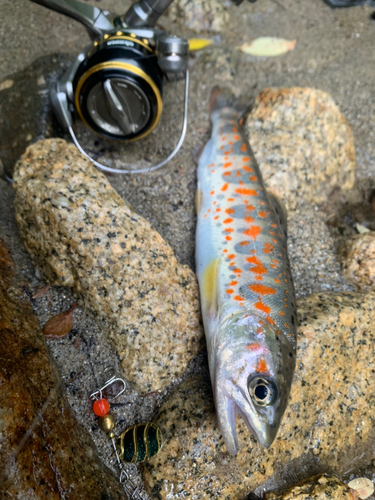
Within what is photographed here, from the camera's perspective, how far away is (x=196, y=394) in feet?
6.28

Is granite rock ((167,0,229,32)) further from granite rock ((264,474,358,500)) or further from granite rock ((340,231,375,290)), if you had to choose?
granite rock ((264,474,358,500))

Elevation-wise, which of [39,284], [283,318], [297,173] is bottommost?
[283,318]

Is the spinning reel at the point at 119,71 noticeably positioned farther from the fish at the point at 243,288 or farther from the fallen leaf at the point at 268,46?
the fallen leaf at the point at 268,46

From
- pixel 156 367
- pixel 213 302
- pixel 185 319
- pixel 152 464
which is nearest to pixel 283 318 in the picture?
pixel 213 302

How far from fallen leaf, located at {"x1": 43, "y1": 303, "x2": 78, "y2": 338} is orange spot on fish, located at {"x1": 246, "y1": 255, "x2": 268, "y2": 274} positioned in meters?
1.04

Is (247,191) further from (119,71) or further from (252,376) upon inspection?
(252,376)

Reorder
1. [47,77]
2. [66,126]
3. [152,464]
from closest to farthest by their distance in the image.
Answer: [152,464] → [66,126] → [47,77]

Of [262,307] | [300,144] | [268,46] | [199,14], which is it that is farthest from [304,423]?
[199,14]

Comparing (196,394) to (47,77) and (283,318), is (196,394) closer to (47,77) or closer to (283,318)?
(283,318)

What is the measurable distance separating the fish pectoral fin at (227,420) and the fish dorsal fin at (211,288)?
45cm

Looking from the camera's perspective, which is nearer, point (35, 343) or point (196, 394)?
point (35, 343)

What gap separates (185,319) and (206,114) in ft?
5.74

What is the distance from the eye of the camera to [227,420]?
68.7 inches

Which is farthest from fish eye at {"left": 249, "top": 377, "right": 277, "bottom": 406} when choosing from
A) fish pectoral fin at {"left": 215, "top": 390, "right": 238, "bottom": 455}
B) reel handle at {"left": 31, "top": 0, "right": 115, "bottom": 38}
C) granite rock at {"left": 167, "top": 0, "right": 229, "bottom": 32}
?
granite rock at {"left": 167, "top": 0, "right": 229, "bottom": 32}
